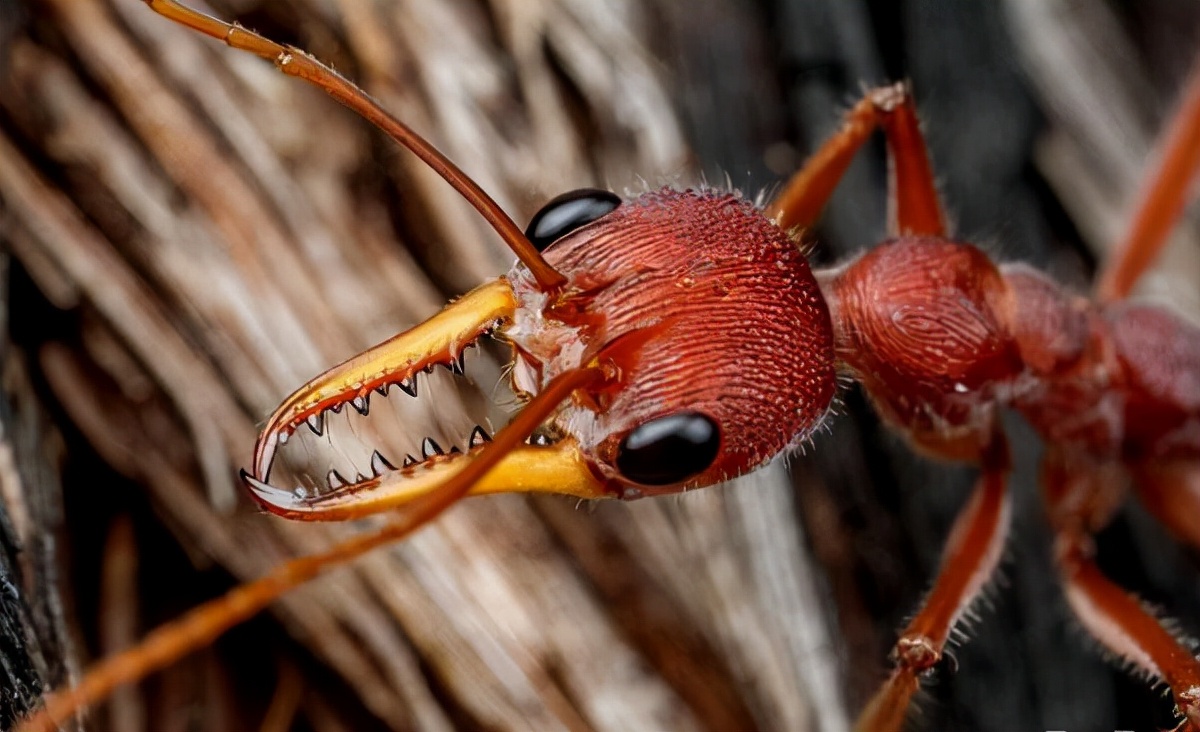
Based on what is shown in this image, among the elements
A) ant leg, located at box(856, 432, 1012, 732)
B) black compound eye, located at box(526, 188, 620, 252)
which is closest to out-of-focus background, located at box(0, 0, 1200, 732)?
ant leg, located at box(856, 432, 1012, 732)

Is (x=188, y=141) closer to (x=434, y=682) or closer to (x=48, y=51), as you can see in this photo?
(x=48, y=51)

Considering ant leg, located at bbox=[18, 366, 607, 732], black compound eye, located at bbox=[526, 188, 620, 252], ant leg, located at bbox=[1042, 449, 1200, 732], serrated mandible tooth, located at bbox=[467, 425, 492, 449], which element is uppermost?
black compound eye, located at bbox=[526, 188, 620, 252]

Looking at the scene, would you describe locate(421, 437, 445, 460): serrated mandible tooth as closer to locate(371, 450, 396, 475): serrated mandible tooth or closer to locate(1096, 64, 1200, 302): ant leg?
locate(371, 450, 396, 475): serrated mandible tooth

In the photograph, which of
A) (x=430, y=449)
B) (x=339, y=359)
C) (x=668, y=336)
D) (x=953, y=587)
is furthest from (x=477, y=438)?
(x=953, y=587)

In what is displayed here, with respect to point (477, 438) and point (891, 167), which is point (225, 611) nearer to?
point (477, 438)

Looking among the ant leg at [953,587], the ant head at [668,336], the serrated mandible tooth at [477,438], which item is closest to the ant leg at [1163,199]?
the ant leg at [953,587]

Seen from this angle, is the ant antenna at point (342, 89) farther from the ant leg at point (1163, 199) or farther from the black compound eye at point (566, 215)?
the ant leg at point (1163, 199)
